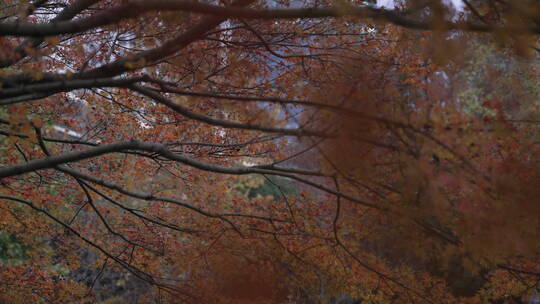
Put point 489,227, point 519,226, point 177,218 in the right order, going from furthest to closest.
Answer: point 177,218 < point 519,226 < point 489,227

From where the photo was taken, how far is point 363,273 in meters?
6.00

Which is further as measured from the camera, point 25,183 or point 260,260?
point 25,183

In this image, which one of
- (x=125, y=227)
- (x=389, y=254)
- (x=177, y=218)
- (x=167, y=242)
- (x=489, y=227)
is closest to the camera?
(x=489, y=227)

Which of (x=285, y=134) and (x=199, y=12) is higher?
(x=199, y=12)

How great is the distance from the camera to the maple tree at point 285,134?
105 inches

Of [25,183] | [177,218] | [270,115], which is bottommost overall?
[270,115]

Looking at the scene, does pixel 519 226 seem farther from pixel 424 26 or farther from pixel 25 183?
pixel 25 183

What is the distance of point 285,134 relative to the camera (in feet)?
9.02

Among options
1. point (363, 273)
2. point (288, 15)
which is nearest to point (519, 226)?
point (288, 15)

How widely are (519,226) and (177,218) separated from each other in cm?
641

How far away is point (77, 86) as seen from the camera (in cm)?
295

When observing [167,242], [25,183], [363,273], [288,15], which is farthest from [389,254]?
[288,15]

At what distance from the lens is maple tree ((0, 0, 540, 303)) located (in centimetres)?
268

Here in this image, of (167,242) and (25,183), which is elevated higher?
(25,183)
